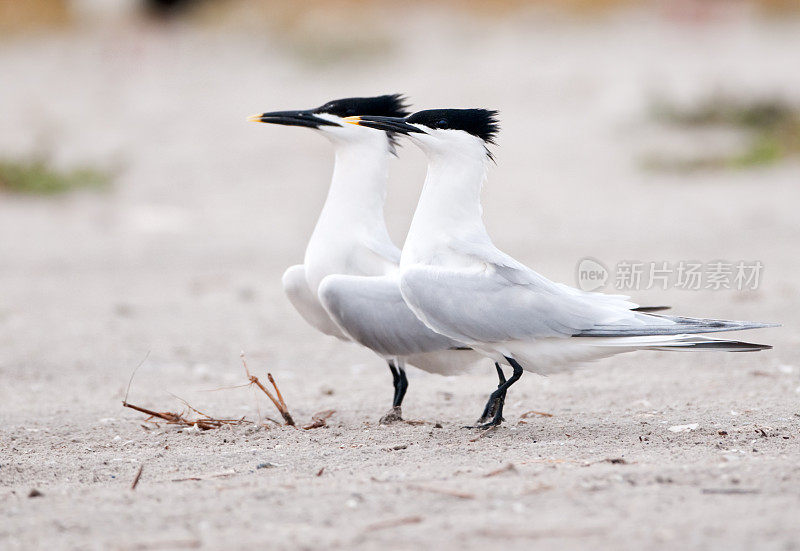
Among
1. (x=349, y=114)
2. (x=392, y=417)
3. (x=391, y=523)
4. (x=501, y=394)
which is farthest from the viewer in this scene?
(x=349, y=114)

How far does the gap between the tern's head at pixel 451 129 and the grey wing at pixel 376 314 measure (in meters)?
0.54

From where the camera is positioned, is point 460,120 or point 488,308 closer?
point 488,308

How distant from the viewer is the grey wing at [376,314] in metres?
4.28

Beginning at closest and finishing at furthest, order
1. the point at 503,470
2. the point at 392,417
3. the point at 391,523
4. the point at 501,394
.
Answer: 1. the point at 391,523
2. the point at 503,470
3. the point at 501,394
4. the point at 392,417

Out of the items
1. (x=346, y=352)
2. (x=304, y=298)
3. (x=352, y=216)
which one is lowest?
(x=346, y=352)

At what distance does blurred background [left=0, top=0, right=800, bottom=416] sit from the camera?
677cm

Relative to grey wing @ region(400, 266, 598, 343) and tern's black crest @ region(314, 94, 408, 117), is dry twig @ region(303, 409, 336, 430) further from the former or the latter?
tern's black crest @ region(314, 94, 408, 117)

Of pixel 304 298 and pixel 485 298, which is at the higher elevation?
pixel 485 298

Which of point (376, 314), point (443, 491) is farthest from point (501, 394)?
point (443, 491)

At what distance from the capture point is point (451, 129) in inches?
169

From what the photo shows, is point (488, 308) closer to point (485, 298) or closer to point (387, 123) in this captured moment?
point (485, 298)

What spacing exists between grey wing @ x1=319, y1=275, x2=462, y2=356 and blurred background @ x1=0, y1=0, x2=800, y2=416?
682 millimetres

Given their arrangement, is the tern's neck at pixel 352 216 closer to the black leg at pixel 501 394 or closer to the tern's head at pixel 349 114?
the tern's head at pixel 349 114

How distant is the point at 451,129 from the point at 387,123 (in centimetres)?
27
